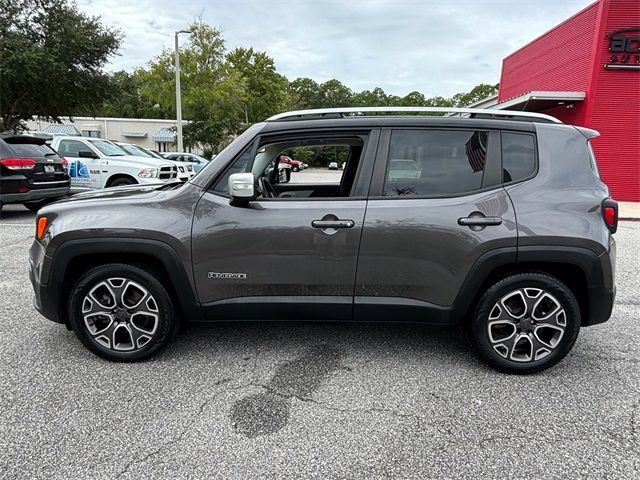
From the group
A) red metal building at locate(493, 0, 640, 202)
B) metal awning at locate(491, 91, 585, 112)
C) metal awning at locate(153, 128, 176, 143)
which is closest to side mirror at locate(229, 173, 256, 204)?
red metal building at locate(493, 0, 640, 202)

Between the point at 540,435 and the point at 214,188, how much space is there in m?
2.54

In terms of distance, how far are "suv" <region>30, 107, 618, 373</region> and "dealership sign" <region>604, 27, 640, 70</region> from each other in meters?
14.4

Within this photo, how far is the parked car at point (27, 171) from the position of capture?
835cm

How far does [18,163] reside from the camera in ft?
27.6

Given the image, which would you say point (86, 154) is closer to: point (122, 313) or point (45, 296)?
point (45, 296)

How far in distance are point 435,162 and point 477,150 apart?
0.31 m

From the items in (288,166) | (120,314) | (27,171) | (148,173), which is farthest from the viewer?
(148,173)

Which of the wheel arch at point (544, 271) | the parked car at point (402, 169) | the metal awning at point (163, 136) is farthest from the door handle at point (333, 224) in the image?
the metal awning at point (163, 136)

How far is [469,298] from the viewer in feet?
9.66

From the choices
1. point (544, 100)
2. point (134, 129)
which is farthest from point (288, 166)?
point (134, 129)

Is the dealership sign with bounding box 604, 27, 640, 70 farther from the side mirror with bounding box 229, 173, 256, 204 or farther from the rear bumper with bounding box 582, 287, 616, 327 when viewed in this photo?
the side mirror with bounding box 229, 173, 256, 204

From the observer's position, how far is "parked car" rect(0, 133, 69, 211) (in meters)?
8.35

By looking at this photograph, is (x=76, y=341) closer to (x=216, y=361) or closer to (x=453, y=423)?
(x=216, y=361)

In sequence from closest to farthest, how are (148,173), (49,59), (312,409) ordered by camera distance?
(312,409), (148,173), (49,59)
